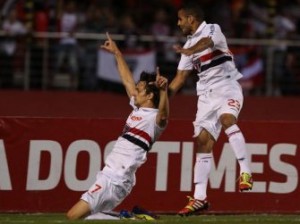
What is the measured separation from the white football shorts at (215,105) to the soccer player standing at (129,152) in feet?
3.20

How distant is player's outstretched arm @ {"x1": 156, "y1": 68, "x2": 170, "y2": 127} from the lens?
1219 centimetres

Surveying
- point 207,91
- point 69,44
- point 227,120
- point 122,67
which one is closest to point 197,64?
point 207,91

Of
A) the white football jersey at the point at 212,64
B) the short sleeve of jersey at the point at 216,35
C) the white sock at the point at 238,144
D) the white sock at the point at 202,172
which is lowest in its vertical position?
the white sock at the point at 202,172

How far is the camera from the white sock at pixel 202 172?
13.4 m

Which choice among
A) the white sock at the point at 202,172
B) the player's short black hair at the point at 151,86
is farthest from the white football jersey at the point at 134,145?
the white sock at the point at 202,172

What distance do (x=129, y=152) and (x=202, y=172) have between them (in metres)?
1.24

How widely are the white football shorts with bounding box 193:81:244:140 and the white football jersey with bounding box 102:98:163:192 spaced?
39.7 inches

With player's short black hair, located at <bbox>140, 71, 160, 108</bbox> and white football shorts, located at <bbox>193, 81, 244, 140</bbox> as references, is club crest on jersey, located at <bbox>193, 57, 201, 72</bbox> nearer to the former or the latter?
white football shorts, located at <bbox>193, 81, 244, 140</bbox>

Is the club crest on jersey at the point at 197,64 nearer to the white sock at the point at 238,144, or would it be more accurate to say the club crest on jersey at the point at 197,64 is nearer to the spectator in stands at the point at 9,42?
the white sock at the point at 238,144

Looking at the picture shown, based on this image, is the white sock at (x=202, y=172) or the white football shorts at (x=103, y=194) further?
the white sock at (x=202, y=172)

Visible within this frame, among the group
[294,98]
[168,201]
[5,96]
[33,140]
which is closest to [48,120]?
[33,140]

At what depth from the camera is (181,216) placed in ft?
43.7

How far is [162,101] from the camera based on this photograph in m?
12.4

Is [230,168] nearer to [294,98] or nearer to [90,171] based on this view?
[90,171]
